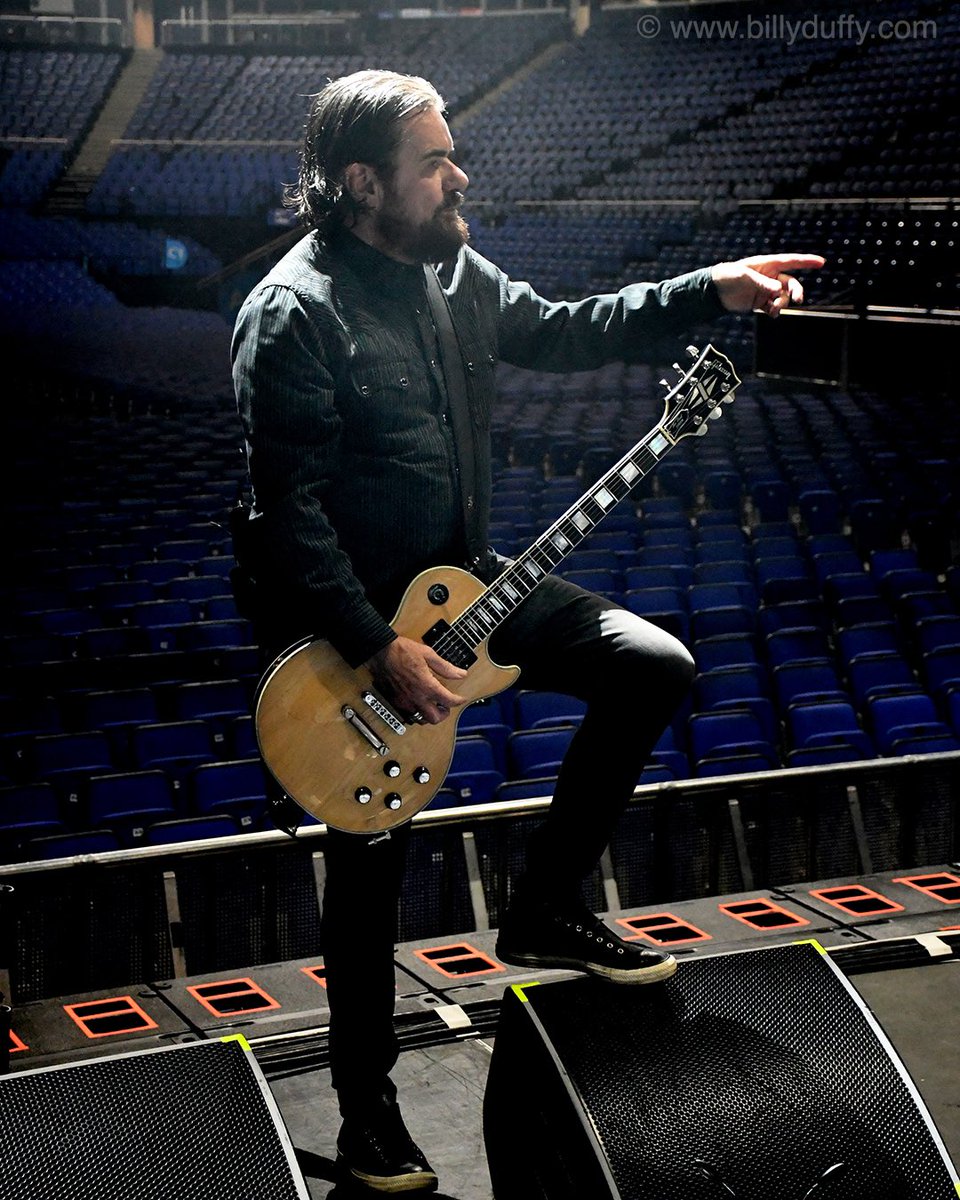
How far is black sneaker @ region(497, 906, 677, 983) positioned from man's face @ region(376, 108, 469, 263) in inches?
A: 41.8

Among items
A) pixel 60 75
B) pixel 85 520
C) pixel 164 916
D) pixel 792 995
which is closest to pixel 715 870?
pixel 164 916

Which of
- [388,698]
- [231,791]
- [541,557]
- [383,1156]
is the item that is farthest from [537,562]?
[231,791]

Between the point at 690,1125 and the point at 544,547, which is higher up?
the point at 544,547

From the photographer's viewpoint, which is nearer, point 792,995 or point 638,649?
point 638,649

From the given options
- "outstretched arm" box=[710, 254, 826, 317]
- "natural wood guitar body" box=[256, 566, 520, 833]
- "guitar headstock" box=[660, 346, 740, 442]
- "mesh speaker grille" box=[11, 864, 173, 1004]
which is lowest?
"mesh speaker grille" box=[11, 864, 173, 1004]

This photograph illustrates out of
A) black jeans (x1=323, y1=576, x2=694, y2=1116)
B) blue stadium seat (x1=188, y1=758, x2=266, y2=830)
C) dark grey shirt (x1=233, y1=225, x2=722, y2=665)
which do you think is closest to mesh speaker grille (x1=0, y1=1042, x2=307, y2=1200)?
black jeans (x1=323, y1=576, x2=694, y2=1116)

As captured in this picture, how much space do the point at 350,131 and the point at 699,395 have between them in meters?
0.66

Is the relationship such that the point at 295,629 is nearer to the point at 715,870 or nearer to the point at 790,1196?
the point at 790,1196

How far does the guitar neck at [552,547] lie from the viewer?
223cm

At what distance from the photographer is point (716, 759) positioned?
17.6 feet

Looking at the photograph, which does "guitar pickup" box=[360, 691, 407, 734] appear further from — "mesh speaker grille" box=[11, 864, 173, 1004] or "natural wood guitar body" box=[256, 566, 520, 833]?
"mesh speaker grille" box=[11, 864, 173, 1004]

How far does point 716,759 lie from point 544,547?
3243mm

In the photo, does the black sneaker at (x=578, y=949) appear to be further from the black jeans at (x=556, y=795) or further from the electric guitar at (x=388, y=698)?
the electric guitar at (x=388, y=698)

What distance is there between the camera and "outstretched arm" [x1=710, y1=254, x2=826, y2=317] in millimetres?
2230
